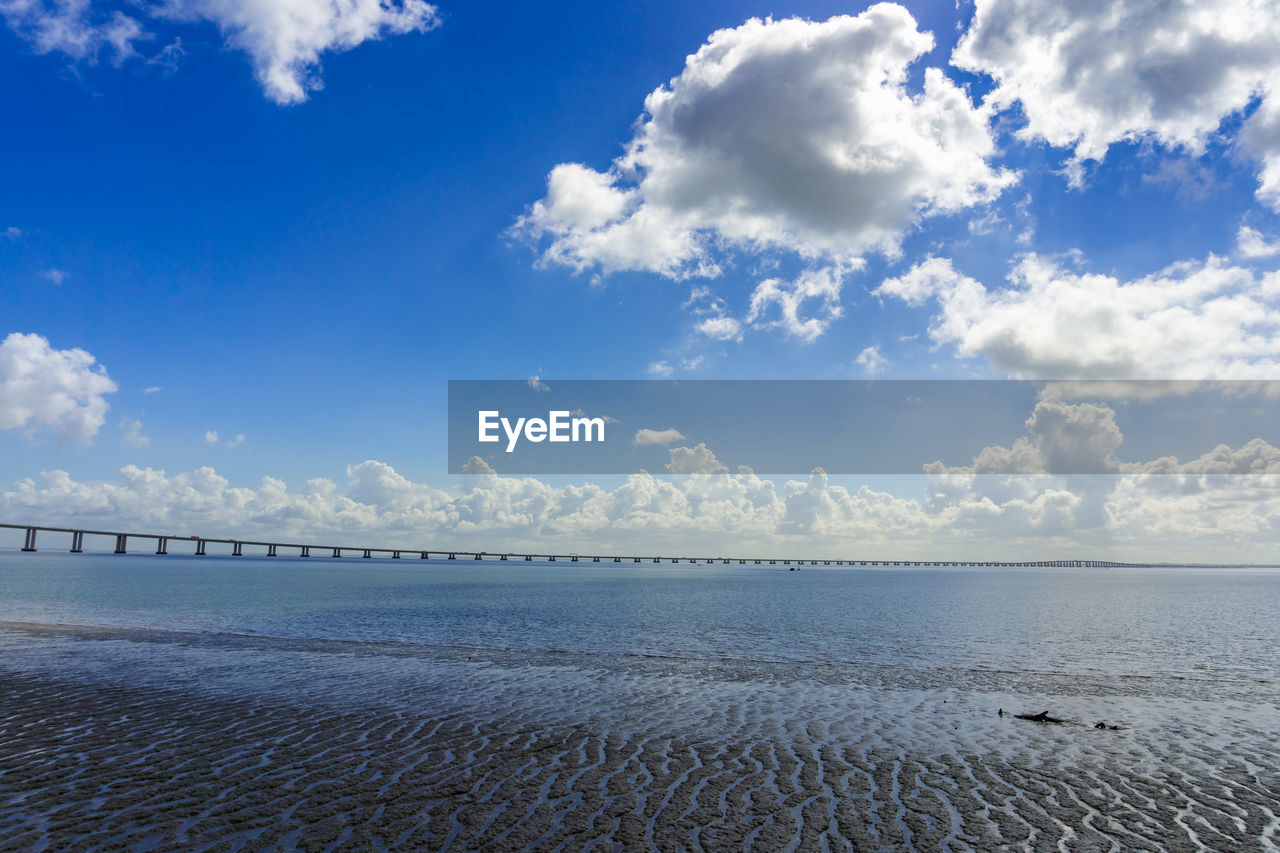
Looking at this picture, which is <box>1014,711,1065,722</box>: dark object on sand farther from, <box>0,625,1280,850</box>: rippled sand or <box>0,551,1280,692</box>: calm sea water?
<box>0,551,1280,692</box>: calm sea water

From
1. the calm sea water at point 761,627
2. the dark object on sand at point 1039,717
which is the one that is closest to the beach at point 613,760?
the dark object on sand at point 1039,717

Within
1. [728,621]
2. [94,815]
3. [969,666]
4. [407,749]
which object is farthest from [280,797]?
[728,621]

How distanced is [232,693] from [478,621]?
99.4 ft

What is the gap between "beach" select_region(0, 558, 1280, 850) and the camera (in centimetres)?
1107

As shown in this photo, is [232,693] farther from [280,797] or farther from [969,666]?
[969,666]

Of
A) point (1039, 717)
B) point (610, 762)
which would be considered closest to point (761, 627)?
point (1039, 717)

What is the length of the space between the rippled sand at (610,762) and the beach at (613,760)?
0.07 metres

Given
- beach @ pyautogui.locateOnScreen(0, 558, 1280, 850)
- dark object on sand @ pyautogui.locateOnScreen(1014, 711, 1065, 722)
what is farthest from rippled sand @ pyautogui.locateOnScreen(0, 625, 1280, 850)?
dark object on sand @ pyautogui.locateOnScreen(1014, 711, 1065, 722)

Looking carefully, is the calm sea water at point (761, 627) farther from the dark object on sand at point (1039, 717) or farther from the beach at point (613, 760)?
the dark object on sand at point (1039, 717)

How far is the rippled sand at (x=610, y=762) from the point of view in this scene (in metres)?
11.1

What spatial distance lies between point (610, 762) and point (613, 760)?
0.56 ft

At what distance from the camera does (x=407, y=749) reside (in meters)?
15.6

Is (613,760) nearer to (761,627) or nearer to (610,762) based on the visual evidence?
(610,762)

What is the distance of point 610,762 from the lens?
14977 millimetres
